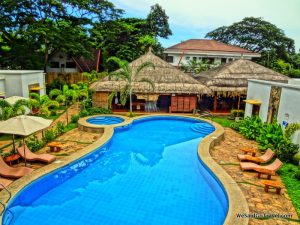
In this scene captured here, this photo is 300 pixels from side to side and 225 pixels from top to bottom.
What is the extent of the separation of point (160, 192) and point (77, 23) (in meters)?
23.8

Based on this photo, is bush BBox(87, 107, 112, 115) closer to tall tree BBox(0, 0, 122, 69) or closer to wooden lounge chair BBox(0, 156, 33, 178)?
tall tree BBox(0, 0, 122, 69)

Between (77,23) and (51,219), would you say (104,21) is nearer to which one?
(77,23)

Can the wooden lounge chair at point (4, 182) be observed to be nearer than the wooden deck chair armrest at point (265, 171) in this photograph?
Yes

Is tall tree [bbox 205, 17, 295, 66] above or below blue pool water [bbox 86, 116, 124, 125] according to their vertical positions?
above

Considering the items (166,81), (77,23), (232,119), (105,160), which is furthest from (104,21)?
(105,160)

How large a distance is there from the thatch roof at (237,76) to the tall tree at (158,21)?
1729cm

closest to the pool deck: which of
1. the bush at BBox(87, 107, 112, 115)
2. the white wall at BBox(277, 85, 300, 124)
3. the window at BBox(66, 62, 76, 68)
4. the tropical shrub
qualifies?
the tropical shrub

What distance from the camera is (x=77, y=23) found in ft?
87.8

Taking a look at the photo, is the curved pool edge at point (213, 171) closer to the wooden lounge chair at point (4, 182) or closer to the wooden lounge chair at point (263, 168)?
the wooden lounge chair at point (4, 182)

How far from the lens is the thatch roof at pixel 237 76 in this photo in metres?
22.7

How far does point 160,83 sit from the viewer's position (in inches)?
871

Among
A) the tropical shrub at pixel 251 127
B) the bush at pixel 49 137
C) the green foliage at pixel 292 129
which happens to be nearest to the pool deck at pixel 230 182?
the tropical shrub at pixel 251 127

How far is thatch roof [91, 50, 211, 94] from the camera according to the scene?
21.6 metres

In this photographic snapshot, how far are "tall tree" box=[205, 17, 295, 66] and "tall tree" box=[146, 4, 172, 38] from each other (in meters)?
16.1
